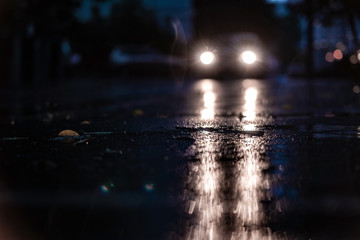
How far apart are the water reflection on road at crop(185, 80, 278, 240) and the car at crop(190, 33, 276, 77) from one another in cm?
1928

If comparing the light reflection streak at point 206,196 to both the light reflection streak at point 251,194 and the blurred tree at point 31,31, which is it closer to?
the light reflection streak at point 251,194

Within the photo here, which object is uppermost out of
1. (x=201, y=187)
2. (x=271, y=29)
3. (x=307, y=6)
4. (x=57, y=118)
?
(x=271, y=29)

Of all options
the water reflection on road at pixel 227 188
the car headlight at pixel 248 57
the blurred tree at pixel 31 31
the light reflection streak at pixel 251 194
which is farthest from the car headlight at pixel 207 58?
the light reflection streak at pixel 251 194

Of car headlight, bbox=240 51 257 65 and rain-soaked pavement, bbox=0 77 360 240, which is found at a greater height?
car headlight, bbox=240 51 257 65

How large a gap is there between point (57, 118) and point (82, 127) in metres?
1.84

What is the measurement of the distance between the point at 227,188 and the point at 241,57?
22198mm

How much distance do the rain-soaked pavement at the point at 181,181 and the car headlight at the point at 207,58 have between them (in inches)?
668

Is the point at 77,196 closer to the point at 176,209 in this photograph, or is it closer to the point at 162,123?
the point at 176,209

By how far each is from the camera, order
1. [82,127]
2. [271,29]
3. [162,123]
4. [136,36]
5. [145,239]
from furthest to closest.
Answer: [271,29] → [136,36] → [162,123] → [82,127] → [145,239]

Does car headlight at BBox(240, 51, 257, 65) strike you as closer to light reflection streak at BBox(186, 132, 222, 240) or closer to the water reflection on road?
the water reflection on road

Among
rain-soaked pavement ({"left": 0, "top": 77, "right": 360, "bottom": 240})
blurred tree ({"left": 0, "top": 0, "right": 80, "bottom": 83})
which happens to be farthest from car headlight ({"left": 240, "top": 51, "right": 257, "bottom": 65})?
rain-soaked pavement ({"left": 0, "top": 77, "right": 360, "bottom": 240})

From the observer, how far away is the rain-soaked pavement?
3.44 metres

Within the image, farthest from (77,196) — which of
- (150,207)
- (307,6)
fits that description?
(307,6)

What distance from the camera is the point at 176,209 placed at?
373cm
